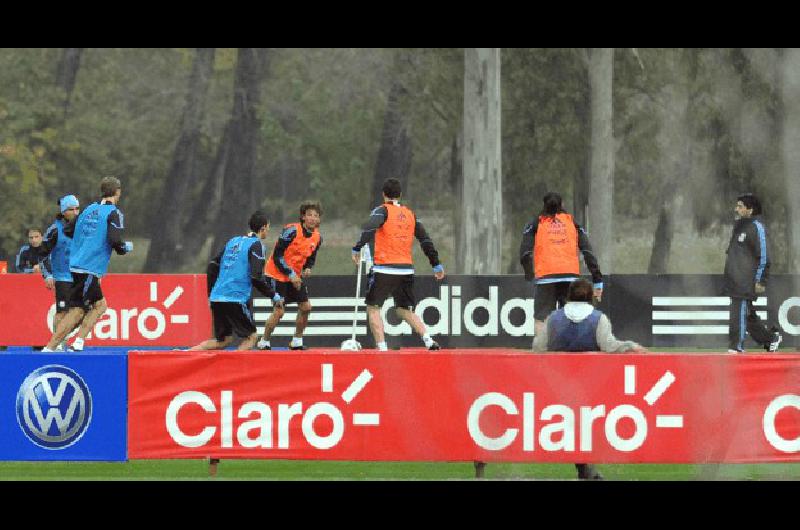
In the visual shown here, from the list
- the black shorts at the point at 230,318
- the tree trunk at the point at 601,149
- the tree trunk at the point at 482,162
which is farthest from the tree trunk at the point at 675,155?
the black shorts at the point at 230,318

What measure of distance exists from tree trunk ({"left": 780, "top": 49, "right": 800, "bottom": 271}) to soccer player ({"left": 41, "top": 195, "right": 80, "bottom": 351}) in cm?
2095

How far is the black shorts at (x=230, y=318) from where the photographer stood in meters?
17.6

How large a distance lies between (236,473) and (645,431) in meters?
3.39

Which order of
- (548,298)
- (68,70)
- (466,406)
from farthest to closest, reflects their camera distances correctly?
(68,70) → (548,298) → (466,406)

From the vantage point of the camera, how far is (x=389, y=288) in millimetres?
18422

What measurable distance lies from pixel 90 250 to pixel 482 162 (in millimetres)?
13373

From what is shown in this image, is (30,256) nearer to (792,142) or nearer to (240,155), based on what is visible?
(792,142)

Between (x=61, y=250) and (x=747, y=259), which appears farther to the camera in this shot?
(x=747, y=259)

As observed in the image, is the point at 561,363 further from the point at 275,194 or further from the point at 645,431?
the point at 275,194

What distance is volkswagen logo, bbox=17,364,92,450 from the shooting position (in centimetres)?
1370

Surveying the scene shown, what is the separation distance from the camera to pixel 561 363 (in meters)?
13.3

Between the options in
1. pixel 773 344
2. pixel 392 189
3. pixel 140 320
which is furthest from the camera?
pixel 140 320

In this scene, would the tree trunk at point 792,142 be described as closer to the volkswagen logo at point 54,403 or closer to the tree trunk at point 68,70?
the volkswagen logo at point 54,403

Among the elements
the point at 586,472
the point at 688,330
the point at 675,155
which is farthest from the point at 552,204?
the point at 675,155
